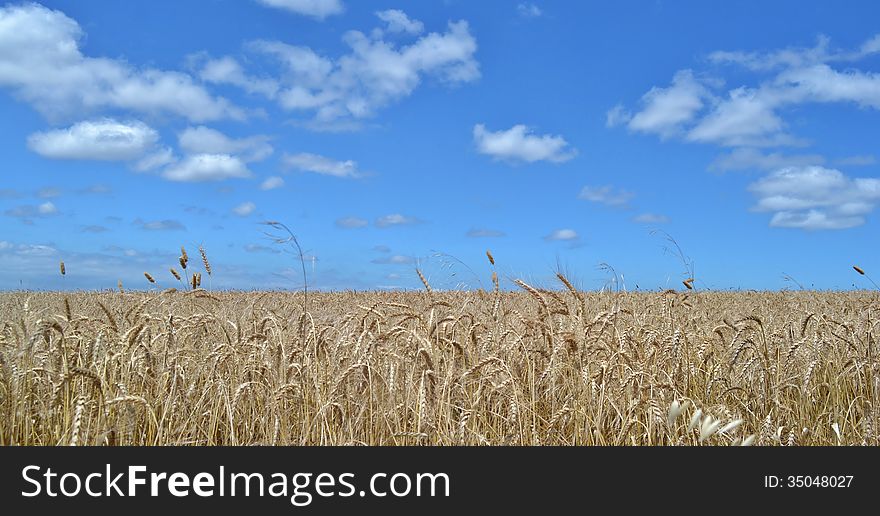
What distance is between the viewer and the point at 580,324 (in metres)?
4.89

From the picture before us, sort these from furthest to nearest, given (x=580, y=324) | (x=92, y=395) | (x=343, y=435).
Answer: (x=580, y=324)
(x=92, y=395)
(x=343, y=435)

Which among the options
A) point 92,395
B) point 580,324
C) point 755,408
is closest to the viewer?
point 92,395
